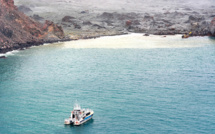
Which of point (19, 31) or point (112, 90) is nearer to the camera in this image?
point (112, 90)

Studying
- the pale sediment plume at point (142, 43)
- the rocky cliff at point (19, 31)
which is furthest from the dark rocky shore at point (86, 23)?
the pale sediment plume at point (142, 43)

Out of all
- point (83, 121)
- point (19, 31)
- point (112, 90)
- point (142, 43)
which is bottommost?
point (83, 121)

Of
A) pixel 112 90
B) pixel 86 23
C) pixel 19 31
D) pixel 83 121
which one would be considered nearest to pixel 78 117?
pixel 83 121

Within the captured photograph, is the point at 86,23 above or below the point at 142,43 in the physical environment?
above

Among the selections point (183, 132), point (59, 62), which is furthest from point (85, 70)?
point (183, 132)

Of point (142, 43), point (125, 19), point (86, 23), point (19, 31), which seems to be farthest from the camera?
point (125, 19)

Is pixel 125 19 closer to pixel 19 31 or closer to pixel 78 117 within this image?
pixel 19 31

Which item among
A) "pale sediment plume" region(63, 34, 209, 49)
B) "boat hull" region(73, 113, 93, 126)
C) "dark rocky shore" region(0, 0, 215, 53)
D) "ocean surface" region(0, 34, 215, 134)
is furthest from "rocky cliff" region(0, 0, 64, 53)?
"boat hull" region(73, 113, 93, 126)

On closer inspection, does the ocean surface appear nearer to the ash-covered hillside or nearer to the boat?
the boat

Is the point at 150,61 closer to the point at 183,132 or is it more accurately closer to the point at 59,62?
the point at 59,62
